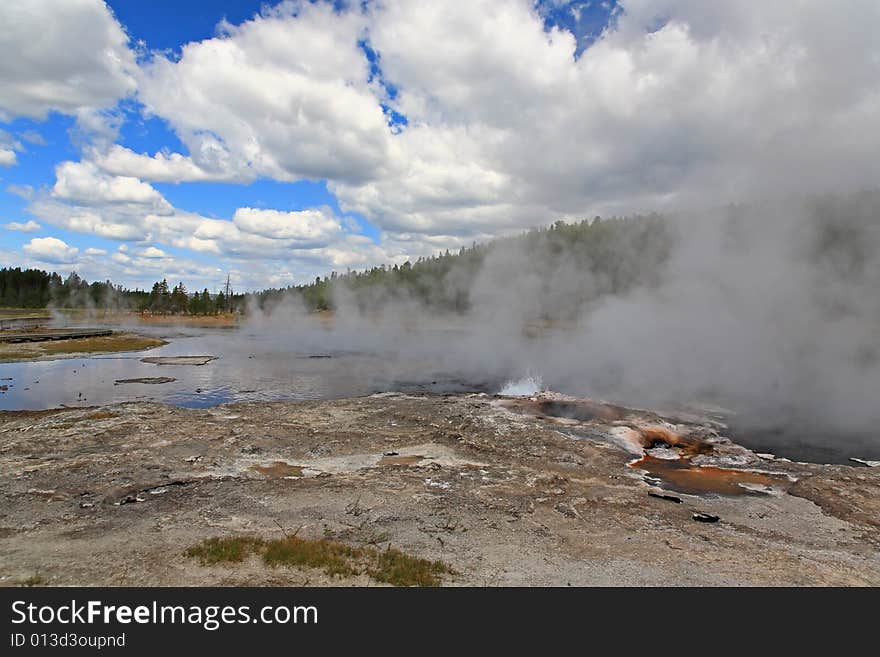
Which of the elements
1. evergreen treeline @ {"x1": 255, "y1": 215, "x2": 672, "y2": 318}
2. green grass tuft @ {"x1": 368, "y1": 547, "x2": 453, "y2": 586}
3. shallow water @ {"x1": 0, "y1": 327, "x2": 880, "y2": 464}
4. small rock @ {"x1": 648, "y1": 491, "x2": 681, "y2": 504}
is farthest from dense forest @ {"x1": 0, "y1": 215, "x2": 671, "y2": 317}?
green grass tuft @ {"x1": 368, "y1": 547, "x2": 453, "y2": 586}

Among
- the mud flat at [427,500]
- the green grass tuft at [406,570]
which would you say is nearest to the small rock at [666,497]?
the mud flat at [427,500]

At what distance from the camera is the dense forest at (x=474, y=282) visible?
41.9 m

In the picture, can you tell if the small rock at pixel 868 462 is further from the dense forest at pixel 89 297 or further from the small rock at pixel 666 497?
the dense forest at pixel 89 297

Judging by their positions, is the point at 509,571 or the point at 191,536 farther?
the point at 191,536

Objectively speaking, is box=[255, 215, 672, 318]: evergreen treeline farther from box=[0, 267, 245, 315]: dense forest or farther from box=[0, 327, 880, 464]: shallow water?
box=[0, 267, 245, 315]: dense forest

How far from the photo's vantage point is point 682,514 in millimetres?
10625

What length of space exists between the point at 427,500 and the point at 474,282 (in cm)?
5485

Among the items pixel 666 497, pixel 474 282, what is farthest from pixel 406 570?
pixel 474 282

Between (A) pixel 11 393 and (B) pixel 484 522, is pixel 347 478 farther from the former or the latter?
(A) pixel 11 393

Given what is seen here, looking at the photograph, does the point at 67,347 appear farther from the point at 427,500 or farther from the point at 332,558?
the point at 332,558

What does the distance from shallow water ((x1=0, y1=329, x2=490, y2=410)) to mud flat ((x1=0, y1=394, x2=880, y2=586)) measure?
4912mm

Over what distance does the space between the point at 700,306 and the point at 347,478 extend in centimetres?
2923

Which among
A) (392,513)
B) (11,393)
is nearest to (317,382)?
(11,393)
